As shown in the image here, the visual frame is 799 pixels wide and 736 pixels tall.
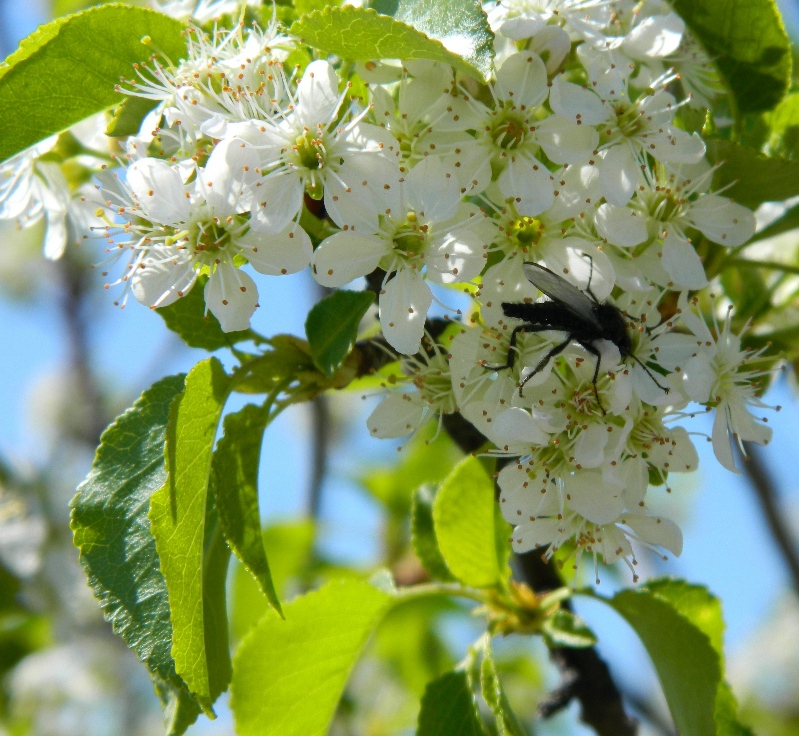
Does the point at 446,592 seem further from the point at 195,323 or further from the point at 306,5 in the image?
the point at 306,5

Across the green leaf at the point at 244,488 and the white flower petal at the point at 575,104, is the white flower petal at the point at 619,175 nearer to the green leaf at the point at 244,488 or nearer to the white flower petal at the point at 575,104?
the white flower petal at the point at 575,104

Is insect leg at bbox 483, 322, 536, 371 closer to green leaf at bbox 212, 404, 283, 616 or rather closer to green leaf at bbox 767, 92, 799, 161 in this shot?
green leaf at bbox 212, 404, 283, 616

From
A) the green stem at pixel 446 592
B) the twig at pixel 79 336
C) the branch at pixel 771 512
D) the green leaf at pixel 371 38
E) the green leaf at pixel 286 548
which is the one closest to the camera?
the green leaf at pixel 371 38

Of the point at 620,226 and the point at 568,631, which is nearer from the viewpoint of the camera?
the point at 620,226

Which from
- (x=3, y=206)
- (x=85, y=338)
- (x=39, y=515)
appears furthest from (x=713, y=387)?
(x=85, y=338)

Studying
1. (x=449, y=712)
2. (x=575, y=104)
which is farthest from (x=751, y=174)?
(x=449, y=712)

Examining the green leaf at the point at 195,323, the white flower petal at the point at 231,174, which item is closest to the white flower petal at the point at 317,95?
the white flower petal at the point at 231,174

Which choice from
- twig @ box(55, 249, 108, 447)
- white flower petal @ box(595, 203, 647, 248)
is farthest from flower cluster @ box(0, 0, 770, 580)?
twig @ box(55, 249, 108, 447)
